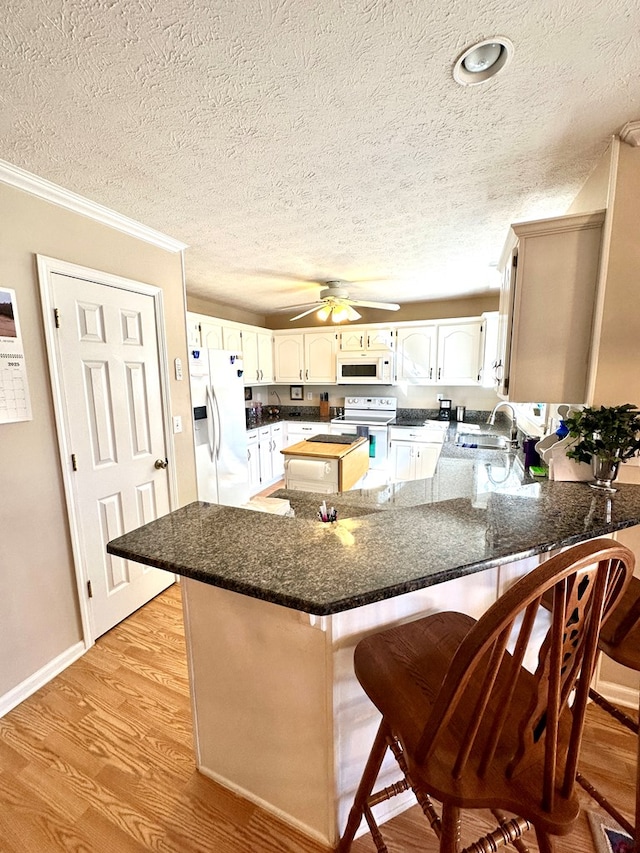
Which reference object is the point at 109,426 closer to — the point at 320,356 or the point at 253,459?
the point at 253,459

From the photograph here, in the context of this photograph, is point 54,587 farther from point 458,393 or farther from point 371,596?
point 458,393

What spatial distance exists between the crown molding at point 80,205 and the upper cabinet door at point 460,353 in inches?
122

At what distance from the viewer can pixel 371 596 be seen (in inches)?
30.5

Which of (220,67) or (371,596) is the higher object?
(220,67)

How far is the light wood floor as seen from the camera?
1.16 meters

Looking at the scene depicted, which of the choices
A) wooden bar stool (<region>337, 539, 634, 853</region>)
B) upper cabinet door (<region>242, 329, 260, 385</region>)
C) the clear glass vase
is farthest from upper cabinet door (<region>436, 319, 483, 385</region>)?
wooden bar stool (<region>337, 539, 634, 853</region>)

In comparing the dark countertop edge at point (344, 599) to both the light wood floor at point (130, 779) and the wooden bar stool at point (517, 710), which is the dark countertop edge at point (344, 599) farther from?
the light wood floor at point (130, 779)

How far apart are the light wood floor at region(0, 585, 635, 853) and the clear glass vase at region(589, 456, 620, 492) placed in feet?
3.36

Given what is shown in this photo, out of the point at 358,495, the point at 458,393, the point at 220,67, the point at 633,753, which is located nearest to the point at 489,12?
the point at 220,67

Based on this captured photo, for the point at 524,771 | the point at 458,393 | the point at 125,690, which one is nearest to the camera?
the point at 524,771

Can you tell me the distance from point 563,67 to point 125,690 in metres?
2.96

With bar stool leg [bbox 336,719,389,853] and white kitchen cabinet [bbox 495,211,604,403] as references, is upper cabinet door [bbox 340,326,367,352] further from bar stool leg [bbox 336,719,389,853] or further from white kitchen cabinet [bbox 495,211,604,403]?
bar stool leg [bbox 336,719,389,853]

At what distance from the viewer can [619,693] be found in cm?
160

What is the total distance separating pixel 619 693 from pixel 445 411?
3.36 metres
